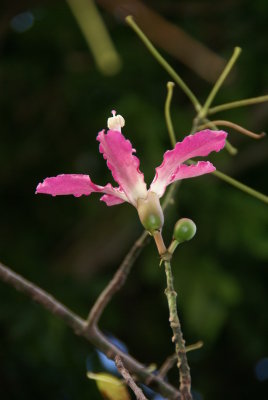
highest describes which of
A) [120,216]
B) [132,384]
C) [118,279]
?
[120,216]

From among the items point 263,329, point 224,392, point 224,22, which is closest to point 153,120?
point 224,22

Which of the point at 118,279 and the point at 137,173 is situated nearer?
the point at 137,173

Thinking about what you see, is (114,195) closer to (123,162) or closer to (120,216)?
(123,162)

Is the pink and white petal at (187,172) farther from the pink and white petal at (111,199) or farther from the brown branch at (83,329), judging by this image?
the brown branch at (83,329)

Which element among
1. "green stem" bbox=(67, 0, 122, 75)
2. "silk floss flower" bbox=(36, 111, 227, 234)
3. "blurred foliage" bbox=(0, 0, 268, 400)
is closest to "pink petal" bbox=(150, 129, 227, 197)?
"silk floss flower" bbox=(36, 111, 227, 234)

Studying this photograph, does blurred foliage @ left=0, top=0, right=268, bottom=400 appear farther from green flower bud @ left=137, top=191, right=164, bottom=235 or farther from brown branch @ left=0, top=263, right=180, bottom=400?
green flower bud @ left=137, top=191, right=164, bottom=235

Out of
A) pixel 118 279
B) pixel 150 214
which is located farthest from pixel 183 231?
pixel 118 279
